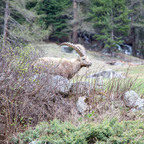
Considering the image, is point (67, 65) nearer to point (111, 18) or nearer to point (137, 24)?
point (111, 18)

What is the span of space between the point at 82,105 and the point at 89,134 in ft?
6.12

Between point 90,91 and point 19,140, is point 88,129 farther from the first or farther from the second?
point 90,91

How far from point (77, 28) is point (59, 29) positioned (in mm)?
Result: 4748

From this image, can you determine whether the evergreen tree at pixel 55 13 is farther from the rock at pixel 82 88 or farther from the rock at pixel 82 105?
the rock at pixel 82 105

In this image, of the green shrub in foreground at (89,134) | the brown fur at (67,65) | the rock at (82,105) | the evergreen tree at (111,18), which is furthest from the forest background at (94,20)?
the green shrub in foreground at (89,134)

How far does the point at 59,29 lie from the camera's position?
3441 centimetres

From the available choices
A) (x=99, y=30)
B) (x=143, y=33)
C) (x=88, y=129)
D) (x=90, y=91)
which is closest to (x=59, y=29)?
(x=99, y=30)

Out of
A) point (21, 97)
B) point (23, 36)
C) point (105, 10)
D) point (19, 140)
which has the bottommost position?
point (19, 140)

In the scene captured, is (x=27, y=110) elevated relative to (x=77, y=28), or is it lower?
lower

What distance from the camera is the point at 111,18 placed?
29.9 m

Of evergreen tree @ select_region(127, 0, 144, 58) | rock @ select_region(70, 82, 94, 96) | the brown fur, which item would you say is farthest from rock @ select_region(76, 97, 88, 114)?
evergreen tree @ select_region(127, 0, 144, 58)

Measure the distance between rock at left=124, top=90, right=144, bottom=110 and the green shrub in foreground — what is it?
1.60 meters

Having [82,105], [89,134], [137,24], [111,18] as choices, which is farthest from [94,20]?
[89,134]

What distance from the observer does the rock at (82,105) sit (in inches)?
229
